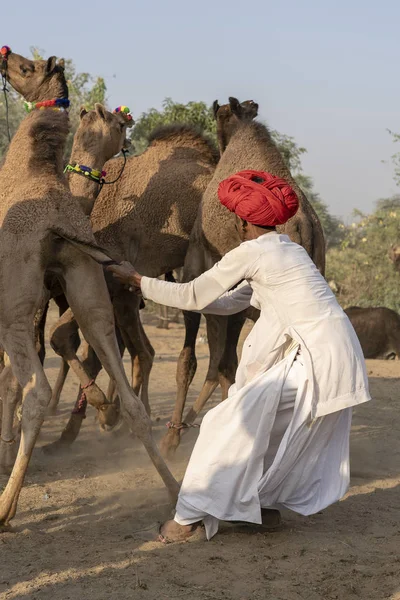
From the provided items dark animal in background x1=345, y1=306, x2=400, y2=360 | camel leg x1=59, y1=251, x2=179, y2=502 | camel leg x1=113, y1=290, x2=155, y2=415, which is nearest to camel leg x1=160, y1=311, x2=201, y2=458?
camel leg x1=113, y1=290, x2=155, y2=415

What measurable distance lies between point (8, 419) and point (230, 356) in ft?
6.93

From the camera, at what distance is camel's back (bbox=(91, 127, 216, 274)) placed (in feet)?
24.1

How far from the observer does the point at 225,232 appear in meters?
6.89

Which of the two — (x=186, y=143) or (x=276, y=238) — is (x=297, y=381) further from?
(x=186, y=143)

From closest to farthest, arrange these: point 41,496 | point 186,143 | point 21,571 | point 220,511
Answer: point 21,571 → point 220,511 → point 41,496 → point 186,143

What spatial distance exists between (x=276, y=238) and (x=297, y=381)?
809mm

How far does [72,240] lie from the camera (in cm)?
506

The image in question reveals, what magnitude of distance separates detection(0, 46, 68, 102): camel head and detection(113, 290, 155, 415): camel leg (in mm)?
1880

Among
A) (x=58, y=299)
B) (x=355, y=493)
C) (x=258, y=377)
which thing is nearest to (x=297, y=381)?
(x=258, y=377)

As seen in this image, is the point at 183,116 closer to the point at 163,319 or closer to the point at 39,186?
the point at 163,319

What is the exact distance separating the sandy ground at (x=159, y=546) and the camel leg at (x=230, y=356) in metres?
0.75

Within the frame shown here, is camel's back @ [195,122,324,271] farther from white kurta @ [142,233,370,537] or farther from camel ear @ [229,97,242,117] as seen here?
white kurta @ [142,233,370,537]

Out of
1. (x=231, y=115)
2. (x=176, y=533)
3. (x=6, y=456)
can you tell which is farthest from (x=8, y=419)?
(x=231, y=115)

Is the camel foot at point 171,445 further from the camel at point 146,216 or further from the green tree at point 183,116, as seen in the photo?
the green tree at point 183,116
